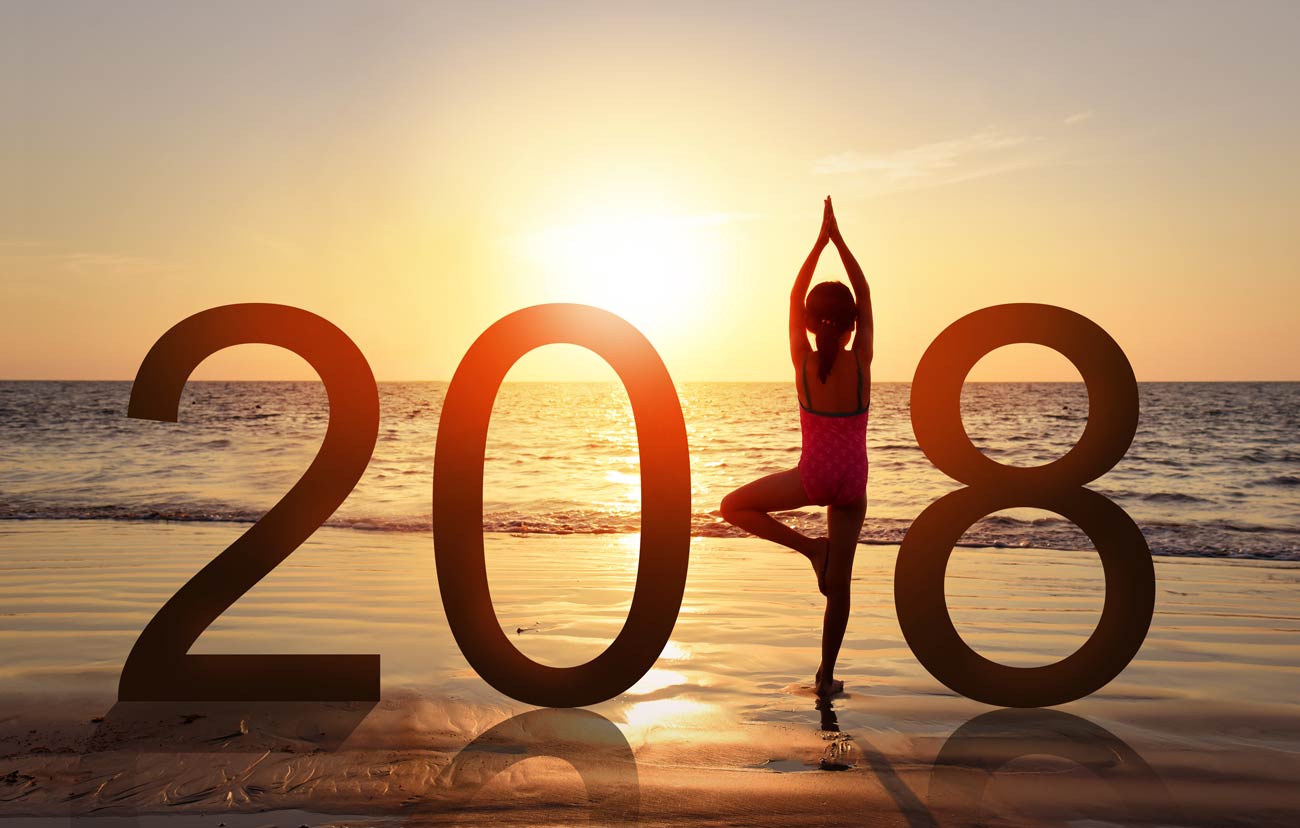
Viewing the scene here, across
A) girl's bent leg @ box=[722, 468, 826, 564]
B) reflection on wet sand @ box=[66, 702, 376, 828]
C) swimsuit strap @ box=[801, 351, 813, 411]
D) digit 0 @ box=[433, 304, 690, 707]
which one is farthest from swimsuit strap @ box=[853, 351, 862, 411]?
reflection on wet sand @ box=[66, 702, 376, 828]

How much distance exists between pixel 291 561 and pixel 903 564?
6008 millimetres

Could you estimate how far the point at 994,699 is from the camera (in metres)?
4.51

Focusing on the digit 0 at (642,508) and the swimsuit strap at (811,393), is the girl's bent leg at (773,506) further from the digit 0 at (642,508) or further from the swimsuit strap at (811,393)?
the digit 0 at (642,508)

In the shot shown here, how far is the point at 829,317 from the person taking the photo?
15.3 ft

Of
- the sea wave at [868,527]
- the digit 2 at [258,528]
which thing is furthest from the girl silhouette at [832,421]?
the sea wave at [868,527]

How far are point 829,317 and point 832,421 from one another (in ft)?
1.69

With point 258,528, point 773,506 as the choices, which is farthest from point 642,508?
point 258,528

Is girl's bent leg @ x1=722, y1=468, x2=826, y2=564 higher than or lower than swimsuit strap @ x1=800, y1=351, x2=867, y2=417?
lower

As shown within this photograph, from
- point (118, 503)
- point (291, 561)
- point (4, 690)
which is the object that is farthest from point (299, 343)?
point (118, 503)

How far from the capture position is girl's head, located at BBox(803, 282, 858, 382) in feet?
15.3

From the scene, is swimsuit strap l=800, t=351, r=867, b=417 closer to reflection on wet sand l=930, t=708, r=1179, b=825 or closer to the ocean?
reflection on wet sand l=930, t=708, r=1179, b=825

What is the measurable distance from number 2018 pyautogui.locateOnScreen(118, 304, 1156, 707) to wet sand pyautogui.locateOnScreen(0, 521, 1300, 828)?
17 cm

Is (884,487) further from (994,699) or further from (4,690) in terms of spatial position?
(4,690)

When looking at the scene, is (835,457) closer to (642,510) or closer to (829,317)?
(829,317)
